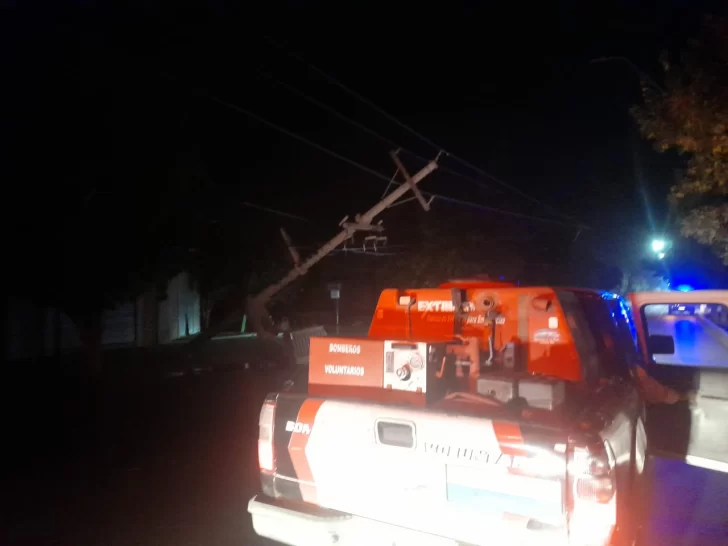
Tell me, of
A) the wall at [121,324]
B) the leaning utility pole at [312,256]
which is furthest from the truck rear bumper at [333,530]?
the leaning utility pole at [312,256]

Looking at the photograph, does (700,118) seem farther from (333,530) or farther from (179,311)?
(179,311)

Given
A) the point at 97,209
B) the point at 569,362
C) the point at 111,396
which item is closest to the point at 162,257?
the point at 97,209

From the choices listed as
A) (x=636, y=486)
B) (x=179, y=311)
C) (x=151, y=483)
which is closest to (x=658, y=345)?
(x=636, y=486)

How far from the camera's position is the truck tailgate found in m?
3.33

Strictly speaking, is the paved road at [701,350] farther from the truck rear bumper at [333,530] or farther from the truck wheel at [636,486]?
the truck rear bumper at [333,530]

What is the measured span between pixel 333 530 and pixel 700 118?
7.18 m

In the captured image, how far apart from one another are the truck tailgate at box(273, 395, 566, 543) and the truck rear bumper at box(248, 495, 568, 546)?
0.15 feet

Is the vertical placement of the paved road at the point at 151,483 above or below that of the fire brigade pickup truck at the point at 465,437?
below

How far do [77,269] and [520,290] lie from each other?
10858 millimetres

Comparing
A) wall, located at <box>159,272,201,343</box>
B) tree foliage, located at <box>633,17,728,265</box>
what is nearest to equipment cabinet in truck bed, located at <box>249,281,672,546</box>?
tree foliage, located at <box>633,17,728,265</box>

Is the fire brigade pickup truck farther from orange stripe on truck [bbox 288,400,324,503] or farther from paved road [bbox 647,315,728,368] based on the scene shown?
paved road [bbox 647,315,728,368]

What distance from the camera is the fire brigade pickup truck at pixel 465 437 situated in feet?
10.8

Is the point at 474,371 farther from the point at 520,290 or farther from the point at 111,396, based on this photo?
the point at 111,396

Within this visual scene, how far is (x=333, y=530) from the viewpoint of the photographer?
387 cm
